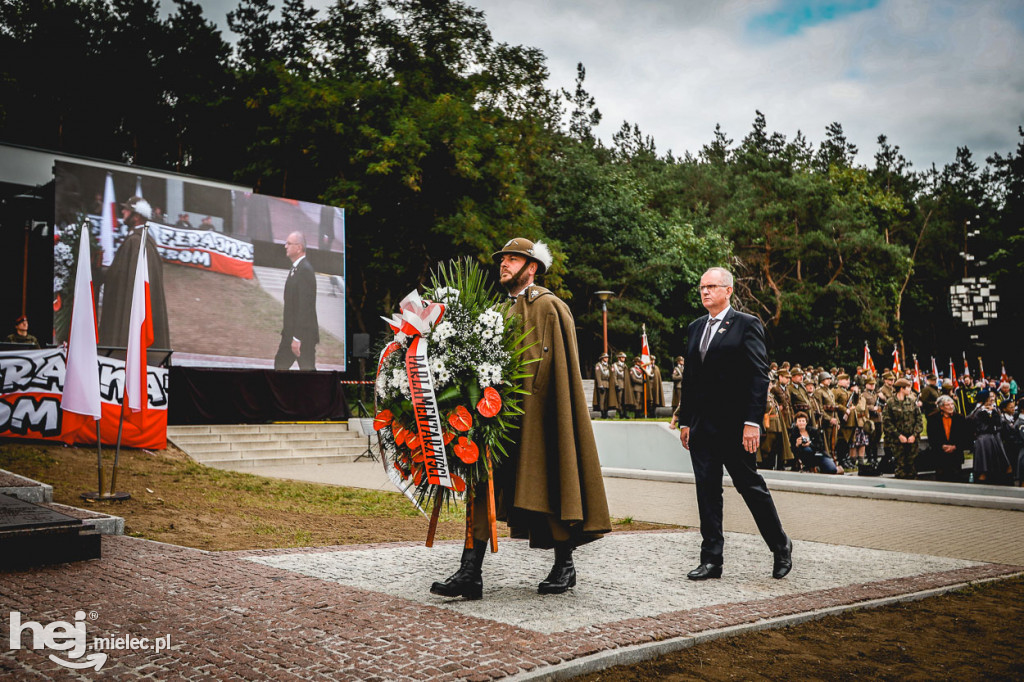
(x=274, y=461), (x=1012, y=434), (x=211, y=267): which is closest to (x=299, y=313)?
(x=211, y=267)

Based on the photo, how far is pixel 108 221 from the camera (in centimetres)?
1875

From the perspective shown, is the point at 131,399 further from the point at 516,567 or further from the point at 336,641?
the point at 336,641

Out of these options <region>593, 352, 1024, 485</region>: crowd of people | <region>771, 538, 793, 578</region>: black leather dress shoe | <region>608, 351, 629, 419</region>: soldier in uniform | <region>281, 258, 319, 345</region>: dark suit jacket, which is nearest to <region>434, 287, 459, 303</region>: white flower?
<region>771, 538, 793, 578</region>: black leather dress shoe

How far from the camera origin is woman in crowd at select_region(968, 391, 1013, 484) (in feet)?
46.2

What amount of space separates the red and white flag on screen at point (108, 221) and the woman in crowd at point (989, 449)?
1793 centimetres

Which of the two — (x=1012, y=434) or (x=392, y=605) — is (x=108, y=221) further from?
(x=1012, y=434)

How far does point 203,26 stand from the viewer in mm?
34531

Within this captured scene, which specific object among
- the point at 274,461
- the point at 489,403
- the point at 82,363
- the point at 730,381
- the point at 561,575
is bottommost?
the point at 274,461

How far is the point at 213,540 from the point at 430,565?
2454mm

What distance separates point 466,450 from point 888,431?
43.7ft

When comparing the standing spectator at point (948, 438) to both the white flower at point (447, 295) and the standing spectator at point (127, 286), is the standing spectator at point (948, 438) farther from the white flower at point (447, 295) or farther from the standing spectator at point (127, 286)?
the standing spectator at point (127, 286)

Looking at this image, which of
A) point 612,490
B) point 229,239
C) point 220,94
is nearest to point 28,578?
point 612,490

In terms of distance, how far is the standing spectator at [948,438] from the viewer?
14844mm

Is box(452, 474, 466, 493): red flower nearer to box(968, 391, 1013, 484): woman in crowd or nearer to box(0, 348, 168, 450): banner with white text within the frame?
box(0, 348, 168, 450): banner with white text
